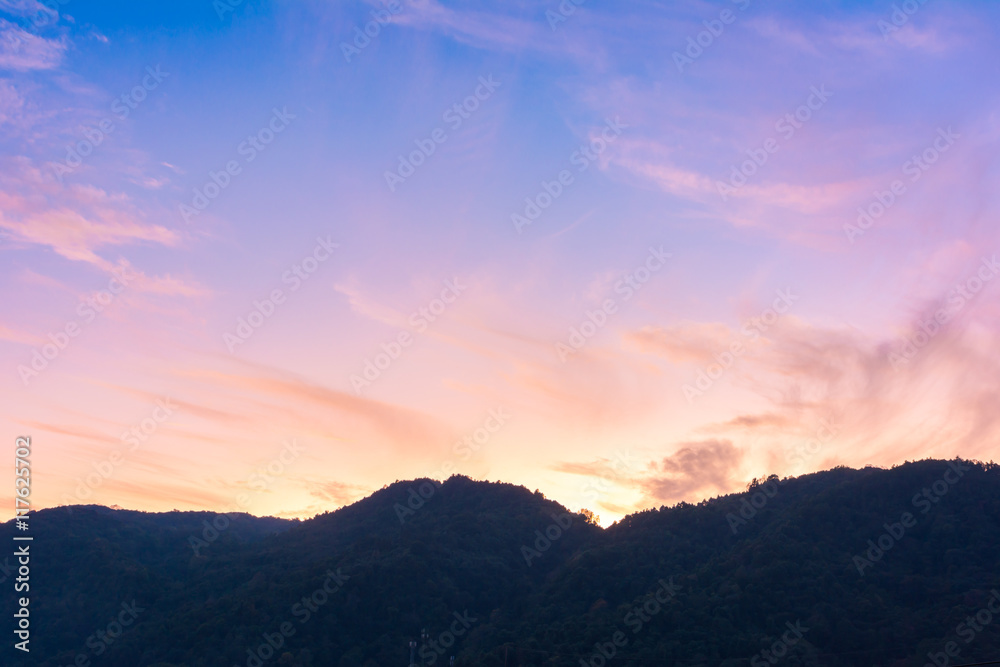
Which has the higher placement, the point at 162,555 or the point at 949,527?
the point at 949,527

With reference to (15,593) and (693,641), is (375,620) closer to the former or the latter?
(693,641)

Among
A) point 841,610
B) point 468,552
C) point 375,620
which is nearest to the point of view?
point 841,610

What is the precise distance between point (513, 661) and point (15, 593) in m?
70.8

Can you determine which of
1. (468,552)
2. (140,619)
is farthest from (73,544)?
(468,552)

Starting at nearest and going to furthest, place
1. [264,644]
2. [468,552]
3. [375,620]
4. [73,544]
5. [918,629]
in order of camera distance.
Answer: [918,629]
[264,644]
[375,620]
[468,552]
[73,544]

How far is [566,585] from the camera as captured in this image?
8369 centimetres

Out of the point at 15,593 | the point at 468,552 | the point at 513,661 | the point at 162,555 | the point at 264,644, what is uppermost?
the point at 513,661

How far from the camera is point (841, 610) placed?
219 feet

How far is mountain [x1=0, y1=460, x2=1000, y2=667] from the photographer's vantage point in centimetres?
6538
